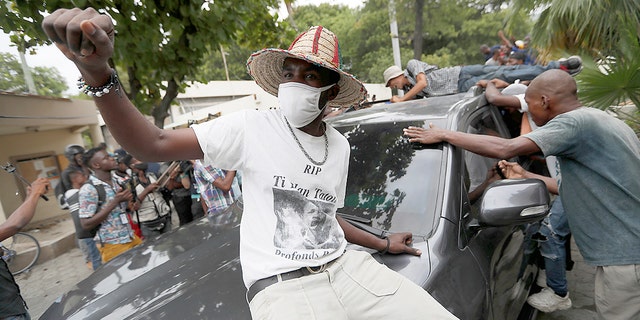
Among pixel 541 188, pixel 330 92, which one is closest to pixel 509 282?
pixel 541 188

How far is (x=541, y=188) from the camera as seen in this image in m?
1.80

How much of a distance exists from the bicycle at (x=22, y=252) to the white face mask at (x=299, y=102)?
6933mm

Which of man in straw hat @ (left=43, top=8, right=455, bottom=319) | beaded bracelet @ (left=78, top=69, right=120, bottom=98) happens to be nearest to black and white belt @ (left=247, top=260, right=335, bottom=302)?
man in straw hat @ (left=43, top=8, right=455, bottom=319)

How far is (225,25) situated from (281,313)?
160 inches

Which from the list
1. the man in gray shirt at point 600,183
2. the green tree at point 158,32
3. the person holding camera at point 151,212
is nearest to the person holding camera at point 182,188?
the person holding camera at point 151,212

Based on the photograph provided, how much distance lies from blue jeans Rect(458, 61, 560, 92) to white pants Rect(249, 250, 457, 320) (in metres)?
3.46

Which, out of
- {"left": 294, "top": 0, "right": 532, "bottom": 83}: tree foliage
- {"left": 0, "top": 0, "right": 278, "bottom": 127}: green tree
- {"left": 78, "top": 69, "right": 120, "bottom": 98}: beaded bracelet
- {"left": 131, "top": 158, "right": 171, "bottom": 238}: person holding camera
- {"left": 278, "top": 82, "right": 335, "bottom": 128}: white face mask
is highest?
{"left": 294, "top": 0, "right": 532, "bottom": 83}: tree foliage

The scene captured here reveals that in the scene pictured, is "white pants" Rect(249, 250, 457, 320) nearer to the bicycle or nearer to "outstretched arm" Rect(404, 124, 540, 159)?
"outstretched arm" Rect(404, 124, 540, 159)

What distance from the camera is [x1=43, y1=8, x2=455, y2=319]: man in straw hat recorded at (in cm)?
119

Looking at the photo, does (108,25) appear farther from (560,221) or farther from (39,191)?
(560,221)

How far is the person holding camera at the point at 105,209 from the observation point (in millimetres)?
3490

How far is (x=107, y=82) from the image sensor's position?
0.95 meters

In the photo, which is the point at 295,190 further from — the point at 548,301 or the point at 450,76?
the point at 450,76

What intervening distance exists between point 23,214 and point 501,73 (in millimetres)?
4552
